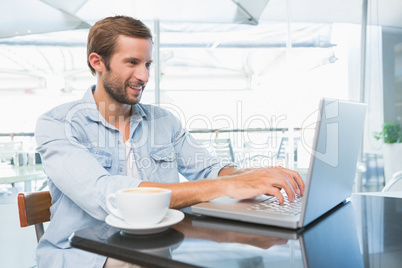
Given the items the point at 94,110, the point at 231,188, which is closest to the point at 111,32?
the point at 94,110

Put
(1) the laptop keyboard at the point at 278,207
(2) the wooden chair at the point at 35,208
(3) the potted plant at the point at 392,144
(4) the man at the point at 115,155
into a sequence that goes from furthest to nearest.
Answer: (3) the potted plant at the point at 392,144
(2) the wooden chair at the point at 35,208
(4) the man at the point at 115,155
(1) the laptop keyboard at the point at 278,207

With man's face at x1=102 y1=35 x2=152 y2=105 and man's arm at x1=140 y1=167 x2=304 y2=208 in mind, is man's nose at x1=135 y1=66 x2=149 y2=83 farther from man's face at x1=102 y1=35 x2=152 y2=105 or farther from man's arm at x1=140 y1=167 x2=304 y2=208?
man's arm at x1=140 y1=167 x2=304 y2=208

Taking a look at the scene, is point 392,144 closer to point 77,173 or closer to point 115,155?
point 115,155

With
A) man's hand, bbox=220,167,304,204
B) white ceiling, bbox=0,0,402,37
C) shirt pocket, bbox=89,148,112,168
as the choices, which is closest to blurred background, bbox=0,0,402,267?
white ceiling, bbox=0,0,402,37

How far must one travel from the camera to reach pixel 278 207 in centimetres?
77

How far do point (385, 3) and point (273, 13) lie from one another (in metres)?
1.04

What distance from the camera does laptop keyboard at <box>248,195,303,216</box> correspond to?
0.73 m

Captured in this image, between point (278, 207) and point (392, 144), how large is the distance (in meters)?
3.04

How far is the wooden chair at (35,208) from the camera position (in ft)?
3.36

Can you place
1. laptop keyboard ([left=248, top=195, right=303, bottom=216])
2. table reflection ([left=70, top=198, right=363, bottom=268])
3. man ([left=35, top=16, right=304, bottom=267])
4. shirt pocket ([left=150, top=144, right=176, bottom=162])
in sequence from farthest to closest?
1. shirt pocket ([left=150, top=144, right=176, bottom=162])
2. man ([left=35, top=16, right=304, bottom=267])
3. laptop keyboard ([left=248, top=195, right=303, bottom=216])
4. table reflection ([left=70, top=198, right=363, bottom=268])

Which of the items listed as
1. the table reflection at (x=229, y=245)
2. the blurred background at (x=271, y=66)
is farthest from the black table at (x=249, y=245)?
the blurred background at (x=271, y=66)

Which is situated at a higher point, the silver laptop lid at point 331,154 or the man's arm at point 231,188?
the silver laptop lid at point 331,154

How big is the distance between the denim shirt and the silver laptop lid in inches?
16.2

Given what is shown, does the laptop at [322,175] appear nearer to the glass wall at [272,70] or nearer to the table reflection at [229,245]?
the table reflection at [229,245]
